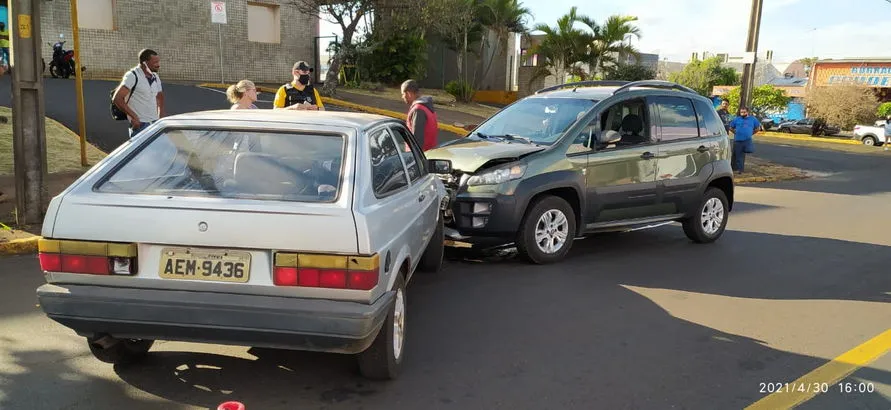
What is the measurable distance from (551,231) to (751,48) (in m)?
13.8

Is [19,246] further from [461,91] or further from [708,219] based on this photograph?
[461,91]

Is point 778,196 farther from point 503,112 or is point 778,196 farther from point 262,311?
point 262,311

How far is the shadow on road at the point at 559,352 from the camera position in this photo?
385 centimetres

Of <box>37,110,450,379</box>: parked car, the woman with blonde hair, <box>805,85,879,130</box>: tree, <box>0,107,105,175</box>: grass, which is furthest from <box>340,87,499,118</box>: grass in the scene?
<box>805,85,879,130</box>: tree

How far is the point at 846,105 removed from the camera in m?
40.8

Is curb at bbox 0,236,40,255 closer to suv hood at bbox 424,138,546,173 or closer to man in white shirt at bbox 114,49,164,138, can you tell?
man in white shirt at bbox 114,49,164,138

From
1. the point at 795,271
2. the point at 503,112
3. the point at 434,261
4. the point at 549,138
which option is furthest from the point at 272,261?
the point at 795,271

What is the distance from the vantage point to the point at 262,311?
3.29 m

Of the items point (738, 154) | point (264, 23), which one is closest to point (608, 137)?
point (738, 154)

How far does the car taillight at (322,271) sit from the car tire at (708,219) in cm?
585

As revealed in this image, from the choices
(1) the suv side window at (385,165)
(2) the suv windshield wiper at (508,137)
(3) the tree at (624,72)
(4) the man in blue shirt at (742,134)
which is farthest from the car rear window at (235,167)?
(3) the tree at (624,72)

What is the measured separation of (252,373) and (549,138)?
13.4 feet

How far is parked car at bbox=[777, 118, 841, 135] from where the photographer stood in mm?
38812

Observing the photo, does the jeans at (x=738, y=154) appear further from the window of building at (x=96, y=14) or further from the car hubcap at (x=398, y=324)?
the window of building at (x=96, y=14)
